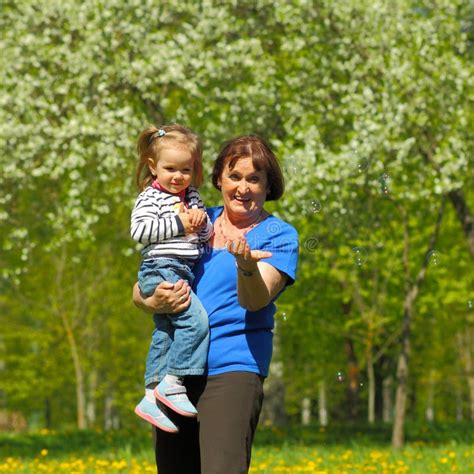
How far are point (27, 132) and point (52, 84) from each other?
3.61 feet

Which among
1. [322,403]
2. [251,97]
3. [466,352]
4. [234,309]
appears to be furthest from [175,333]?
[322,403]

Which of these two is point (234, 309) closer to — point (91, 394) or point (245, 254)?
point (245, 254)

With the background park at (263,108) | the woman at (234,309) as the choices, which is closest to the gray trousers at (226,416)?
the woman at (234,309)

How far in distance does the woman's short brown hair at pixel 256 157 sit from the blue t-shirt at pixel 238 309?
0.60 ft

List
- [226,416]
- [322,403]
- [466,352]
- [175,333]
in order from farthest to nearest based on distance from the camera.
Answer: [322,403] < [466,352] < [175,333] < [226,416]

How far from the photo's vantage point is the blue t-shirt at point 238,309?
4465 millimetres

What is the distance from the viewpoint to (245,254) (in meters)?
4.10

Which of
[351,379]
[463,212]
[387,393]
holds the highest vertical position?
[463,212]

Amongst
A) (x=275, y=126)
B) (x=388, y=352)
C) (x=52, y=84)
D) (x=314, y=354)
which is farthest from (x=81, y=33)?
(x=314, y=354)

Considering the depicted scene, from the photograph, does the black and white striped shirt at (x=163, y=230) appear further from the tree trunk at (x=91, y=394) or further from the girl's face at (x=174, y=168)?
the tree trunk at (x=91, y=394)

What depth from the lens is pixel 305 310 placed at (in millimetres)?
25219

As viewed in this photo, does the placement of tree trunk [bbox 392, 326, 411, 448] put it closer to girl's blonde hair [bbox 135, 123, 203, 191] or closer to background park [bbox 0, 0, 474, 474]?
background park [bbox 0, 0, 474, 474]

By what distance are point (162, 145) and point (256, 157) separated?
1.59ft

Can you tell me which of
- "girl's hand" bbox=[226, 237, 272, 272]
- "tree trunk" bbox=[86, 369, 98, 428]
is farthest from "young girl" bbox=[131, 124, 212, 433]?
"tree trunk" bbox=[86, 369, 98, 428]
